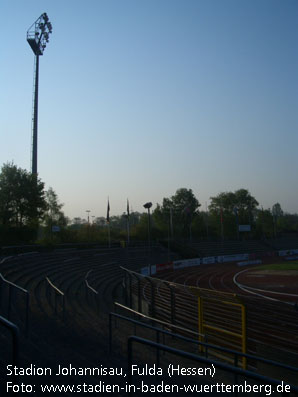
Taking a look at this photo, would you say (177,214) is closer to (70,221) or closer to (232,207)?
(232,207)

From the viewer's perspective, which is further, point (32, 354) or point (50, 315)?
point (50, 315)

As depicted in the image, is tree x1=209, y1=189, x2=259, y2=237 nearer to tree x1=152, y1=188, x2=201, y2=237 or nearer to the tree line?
the tree line

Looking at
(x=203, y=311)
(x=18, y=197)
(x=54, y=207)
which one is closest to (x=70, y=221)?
(x=54, y=207)

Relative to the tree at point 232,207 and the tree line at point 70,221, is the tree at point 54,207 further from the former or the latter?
the tree at point 232,207

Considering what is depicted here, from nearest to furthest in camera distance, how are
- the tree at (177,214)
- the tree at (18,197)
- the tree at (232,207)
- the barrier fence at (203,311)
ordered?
the barrier fence at (203,311) → the tree at (18,197) → the tree at (177,214) → the tree at (232,207)

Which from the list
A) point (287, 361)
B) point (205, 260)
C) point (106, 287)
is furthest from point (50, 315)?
point (205, 260)

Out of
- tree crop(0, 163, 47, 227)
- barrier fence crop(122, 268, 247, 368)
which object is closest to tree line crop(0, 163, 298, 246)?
tree crop(0, 163, 47, 227)

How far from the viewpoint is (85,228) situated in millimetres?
65188

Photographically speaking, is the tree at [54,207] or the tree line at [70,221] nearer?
the tree line at [70,221]

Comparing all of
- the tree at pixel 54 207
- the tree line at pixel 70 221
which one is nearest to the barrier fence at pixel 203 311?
the tree line at pixel 70 221

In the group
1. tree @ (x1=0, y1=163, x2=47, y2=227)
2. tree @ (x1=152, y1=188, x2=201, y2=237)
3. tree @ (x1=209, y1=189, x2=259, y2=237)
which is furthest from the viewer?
tree @ (x1=209, y1=189, x2=259, y2=237)

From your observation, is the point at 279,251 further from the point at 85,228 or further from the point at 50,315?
the point at 50,315

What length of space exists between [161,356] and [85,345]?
6.15 feet

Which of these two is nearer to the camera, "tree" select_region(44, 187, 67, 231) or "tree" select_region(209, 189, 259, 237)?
"tree" select_region(44, 187, 67, 231)
